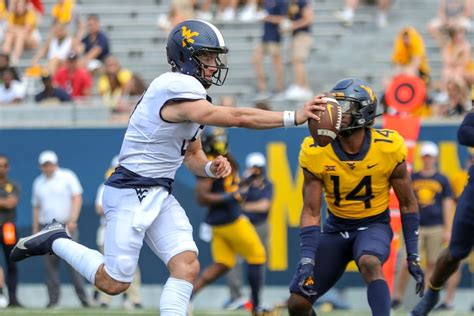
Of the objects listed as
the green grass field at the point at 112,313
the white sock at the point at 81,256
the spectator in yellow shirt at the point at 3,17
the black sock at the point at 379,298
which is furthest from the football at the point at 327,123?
the spectator in yellow shirt at the point at 3,17

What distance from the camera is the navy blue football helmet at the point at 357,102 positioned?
7551 millimetres

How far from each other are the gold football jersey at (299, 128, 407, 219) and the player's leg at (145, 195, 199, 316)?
940 millimetres

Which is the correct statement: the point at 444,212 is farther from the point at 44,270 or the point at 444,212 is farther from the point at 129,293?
the point at 44,270

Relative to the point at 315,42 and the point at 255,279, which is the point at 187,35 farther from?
the point at 315,42

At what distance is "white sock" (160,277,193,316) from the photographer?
698 cm

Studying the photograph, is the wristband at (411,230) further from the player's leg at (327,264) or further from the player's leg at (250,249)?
the player's leg at (250,249)

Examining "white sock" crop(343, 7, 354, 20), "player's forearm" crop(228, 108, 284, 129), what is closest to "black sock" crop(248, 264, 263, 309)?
"player's forearm" crop(228, 108, 284, 129)


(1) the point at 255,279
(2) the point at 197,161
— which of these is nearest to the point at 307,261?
(2) the point at 197,161

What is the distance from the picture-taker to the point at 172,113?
698 cm

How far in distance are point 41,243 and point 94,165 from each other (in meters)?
6.16

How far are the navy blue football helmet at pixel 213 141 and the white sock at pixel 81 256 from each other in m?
4.18

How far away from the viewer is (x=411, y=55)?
1459 centimetres

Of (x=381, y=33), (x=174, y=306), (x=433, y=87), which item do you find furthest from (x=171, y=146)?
(x=381, y=33)

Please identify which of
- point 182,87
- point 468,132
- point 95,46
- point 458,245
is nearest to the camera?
point 182,87
